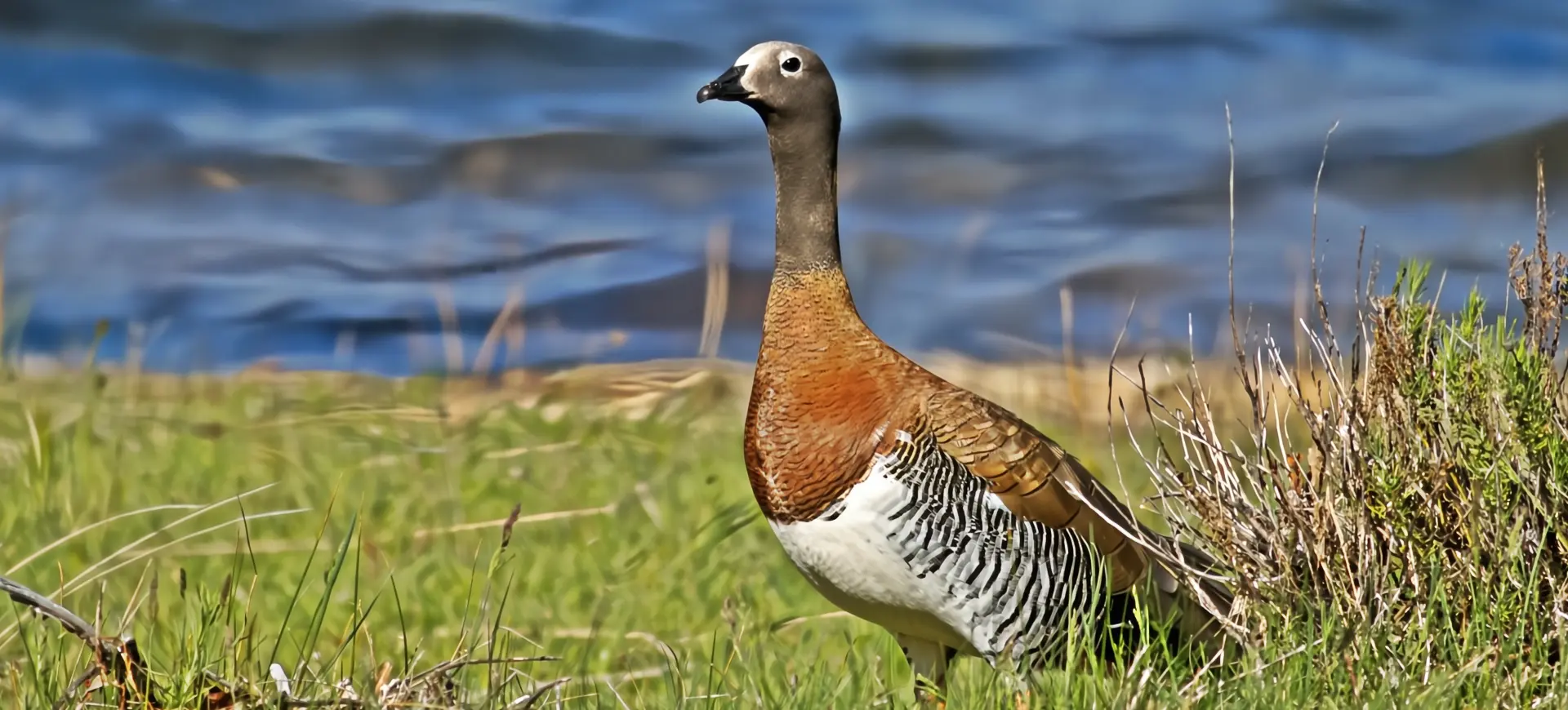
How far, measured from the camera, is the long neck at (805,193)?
4.60m

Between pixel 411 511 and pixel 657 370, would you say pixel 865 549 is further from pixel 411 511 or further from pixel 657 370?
pixel 657 370

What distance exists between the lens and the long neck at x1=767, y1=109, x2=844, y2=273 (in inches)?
181

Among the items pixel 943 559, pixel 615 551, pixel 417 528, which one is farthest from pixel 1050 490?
pixel 417 528

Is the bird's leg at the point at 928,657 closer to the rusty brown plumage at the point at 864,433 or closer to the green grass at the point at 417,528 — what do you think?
the green grass at the point at 417,528

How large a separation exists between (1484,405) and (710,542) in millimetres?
3429

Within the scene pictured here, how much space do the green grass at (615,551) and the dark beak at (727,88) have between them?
4.94 ft

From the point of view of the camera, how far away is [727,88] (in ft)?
15.2

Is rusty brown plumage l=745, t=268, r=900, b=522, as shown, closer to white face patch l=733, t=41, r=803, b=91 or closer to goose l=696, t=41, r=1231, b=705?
goose l=696, t=41, r=1231, b=705

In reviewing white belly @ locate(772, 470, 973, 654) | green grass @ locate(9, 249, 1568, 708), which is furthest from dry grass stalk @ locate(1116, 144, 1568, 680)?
white belly @ locate(772, 470, 973, 654)

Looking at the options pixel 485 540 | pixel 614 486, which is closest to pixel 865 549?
pixel 485 540

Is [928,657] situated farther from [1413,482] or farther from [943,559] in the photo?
[1413,482]

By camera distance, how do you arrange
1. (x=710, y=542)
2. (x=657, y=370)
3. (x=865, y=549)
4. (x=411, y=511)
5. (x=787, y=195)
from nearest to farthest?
(x=865, y=549)
(x=787, y=195)
(x=710, y=542)
(x=411, y=511)
(x=657, y=370)

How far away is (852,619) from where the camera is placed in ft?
19.5

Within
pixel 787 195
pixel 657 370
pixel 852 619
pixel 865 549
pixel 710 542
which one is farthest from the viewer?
pixel 657 370
